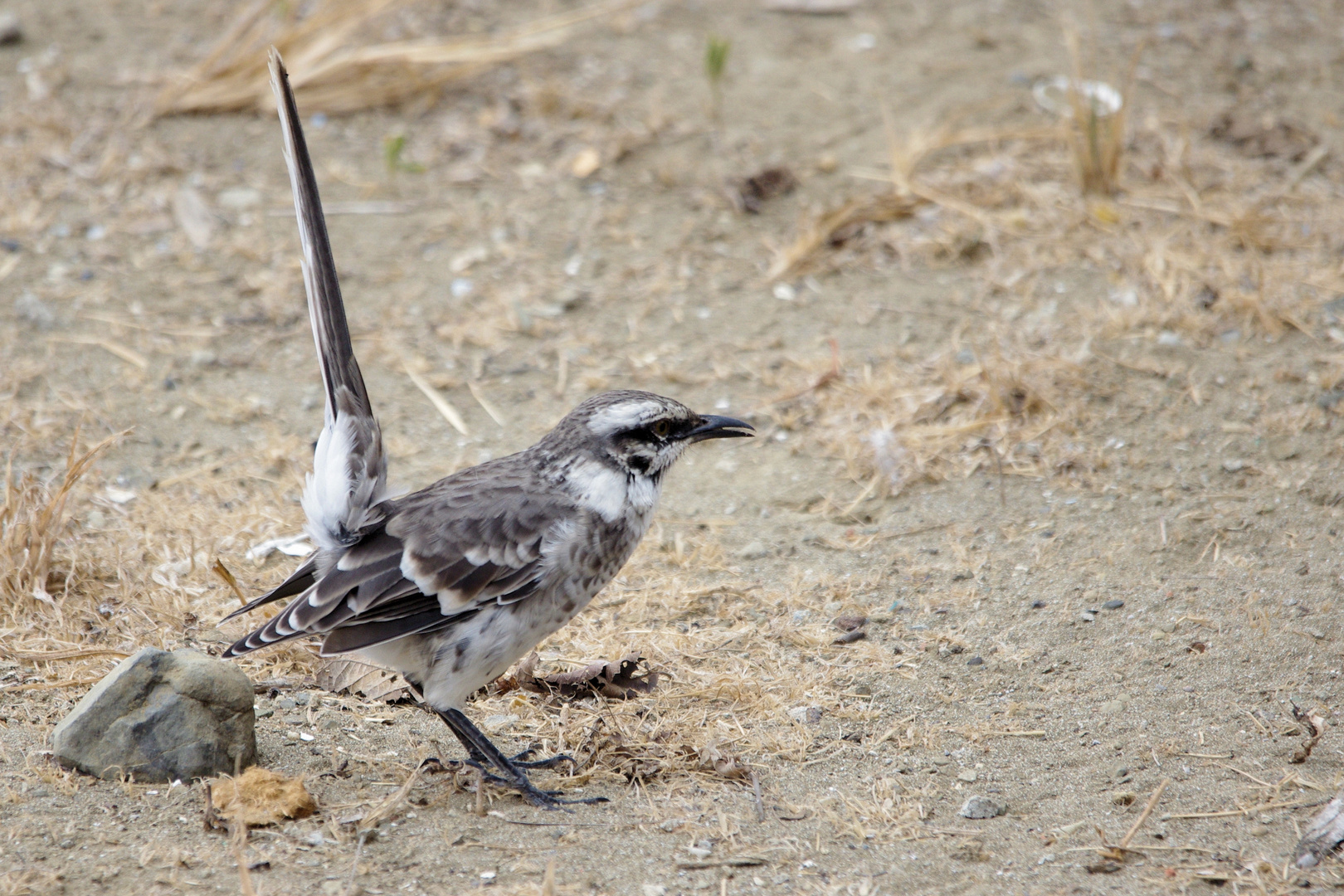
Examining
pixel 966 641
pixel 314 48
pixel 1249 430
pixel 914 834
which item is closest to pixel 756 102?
pixel 314 48

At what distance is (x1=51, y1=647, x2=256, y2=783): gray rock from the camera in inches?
150

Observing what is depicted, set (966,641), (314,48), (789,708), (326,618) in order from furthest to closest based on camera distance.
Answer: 1. (314,48)
2. (966,641)
3. (789,708)
4. (326,618)

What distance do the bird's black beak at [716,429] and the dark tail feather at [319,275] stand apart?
3.85ft

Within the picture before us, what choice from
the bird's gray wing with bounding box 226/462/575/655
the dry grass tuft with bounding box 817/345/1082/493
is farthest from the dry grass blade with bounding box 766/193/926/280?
the bird's gray wing with bounding box 226/462/575/655

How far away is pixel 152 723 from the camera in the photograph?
151 inches

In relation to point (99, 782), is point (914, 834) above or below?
below

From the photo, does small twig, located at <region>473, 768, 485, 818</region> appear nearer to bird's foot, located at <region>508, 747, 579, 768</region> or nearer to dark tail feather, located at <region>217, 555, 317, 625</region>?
bird's foot, located at <region>508, 747, 579, 768</region>

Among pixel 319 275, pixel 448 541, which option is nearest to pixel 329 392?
pixel 319 275

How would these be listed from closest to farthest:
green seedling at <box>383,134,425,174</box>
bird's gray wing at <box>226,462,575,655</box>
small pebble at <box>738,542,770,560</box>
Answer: bird's gray wing at <box>226,462,575,655</box> → small pebble at <box>738,542,770,560</box> → green seedling at <box>383,134,425,174</box>

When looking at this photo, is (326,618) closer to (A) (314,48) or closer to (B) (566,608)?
(B) (566,608)

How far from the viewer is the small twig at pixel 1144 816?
3633 mm

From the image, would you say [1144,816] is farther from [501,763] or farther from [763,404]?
[763,404]

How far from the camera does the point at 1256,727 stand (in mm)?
4109

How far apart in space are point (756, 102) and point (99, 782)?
615 centimetres
